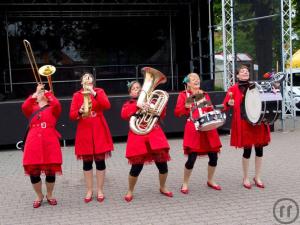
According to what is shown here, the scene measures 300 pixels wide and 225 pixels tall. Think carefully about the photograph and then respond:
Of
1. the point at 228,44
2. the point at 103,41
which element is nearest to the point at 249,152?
the point at 228,44

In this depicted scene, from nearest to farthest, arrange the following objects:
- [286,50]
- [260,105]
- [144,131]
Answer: [144,131], [260,105], [286,50]

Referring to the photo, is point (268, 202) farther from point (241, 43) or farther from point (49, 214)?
point (241, 43)

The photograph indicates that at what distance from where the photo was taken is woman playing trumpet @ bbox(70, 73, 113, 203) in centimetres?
523

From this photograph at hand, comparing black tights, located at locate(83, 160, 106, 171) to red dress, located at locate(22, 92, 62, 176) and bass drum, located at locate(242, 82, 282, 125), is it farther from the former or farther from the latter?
bass drum, located at locate(242, 82, 282, 125)

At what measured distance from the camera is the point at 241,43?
38.7ft

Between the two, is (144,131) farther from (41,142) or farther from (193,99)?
(41,142)

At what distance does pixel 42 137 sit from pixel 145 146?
120 cm

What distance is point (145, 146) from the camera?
5.22 m

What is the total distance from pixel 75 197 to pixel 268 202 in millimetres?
2400

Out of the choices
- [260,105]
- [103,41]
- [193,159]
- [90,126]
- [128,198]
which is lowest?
[128,198]

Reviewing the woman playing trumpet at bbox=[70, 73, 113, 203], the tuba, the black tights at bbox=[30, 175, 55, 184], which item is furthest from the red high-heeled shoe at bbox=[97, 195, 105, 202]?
the tuba

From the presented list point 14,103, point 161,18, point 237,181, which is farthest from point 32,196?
point 161,18

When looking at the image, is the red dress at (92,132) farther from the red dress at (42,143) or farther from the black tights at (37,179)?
the black tights at (37,179)

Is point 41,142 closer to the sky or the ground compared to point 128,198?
closer to the sky
